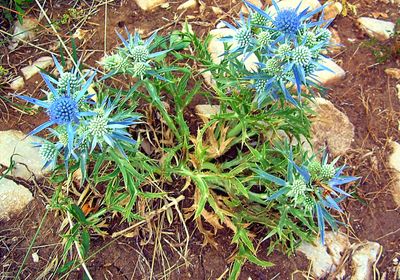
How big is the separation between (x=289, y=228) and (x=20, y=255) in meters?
1.40

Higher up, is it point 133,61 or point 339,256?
point 133,61

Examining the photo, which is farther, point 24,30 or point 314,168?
point 24,30

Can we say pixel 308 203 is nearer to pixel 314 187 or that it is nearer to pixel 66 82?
pixel 314 187

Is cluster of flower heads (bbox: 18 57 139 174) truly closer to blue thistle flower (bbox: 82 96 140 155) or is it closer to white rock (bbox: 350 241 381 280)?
blue thistle flower (bbox: 82 96 140 155)

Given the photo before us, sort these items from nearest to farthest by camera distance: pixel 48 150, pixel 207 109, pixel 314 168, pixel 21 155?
1. pixel 48 150
2. pixel 314 168
3. pixel 21 155
4. pixel 207 109

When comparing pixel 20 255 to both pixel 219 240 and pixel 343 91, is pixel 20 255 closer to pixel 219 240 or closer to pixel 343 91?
pixel 219 240

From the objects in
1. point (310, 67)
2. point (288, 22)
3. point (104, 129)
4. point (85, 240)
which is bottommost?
point (85, 240)

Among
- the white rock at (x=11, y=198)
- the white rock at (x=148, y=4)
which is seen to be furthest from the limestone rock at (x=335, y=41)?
the white rock at (x=11, y=198)

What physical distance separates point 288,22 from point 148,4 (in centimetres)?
159

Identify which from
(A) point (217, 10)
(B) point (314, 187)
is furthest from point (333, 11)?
(B) point (314, 187)

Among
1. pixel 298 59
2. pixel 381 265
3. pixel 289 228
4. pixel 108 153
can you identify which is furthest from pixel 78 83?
pixel 381 265

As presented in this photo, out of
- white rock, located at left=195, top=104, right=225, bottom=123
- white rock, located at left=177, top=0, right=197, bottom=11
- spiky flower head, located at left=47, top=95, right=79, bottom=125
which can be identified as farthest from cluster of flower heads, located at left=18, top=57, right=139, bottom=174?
white rock, located at left=177, top=0, right=197, bottom=11

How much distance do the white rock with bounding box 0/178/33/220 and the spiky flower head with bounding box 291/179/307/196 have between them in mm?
1442

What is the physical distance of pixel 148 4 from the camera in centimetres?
321
